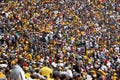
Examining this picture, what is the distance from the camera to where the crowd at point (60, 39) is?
1726 centimetres

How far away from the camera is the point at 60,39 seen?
2416cm

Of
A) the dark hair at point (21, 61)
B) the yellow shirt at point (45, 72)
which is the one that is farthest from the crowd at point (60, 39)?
the dark hair at point (21, 61)

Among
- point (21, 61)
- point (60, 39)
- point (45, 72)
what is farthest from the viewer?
point (60, 39)

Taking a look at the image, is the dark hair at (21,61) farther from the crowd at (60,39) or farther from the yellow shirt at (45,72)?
the yellow shirt at (45,72)

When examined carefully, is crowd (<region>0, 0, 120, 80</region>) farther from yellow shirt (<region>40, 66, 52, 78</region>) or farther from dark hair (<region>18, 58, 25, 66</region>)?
dark hair (<region>18, 58, 25, 66</region>)

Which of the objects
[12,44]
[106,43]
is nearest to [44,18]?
[106,43]

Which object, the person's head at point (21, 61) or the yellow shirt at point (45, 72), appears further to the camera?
the person's head at point (21, 61)

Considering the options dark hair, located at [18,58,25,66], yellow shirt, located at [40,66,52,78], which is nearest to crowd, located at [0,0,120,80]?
yellow shirt, located at [40,66,52,78]

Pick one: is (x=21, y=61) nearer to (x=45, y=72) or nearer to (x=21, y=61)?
(x=21, y=61)

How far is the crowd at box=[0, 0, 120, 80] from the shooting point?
17.3 metres

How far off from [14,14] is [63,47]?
179 inches

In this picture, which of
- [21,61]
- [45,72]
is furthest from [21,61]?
[45,72]

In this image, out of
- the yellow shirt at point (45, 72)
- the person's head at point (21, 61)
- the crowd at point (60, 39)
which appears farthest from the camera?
the crowd at point (60, 39)

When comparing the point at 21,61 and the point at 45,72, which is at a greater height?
the point at 21,61
